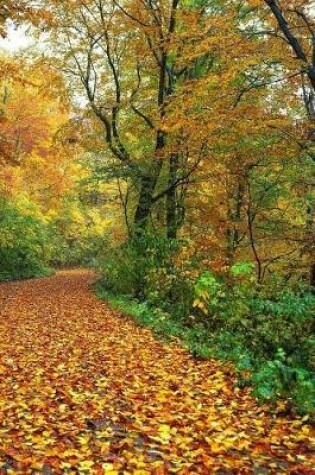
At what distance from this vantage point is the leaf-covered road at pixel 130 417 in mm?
3752

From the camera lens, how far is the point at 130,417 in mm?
4828

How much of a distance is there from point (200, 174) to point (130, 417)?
8.94 metres

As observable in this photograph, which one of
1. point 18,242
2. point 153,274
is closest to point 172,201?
point 153,274

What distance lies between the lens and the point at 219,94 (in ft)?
33.2

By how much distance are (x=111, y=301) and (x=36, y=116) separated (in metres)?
16.4

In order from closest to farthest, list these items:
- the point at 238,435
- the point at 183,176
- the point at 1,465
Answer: the point at 1,465
the point at 238,435
the point at 183,176

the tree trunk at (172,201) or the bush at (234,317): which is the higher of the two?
the tree trunk at (172,201)

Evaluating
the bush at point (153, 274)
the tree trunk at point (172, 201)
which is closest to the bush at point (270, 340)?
the bush at point (153, 274)

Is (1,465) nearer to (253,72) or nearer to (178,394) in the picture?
(178,394)

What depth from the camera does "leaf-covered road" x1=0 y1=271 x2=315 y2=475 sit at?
12.3ft

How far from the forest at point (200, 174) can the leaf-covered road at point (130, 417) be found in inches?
2.1

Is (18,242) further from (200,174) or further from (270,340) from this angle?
(270,340)

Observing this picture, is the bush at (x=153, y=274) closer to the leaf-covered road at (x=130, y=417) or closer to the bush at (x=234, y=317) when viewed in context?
the bush at (x=234, y=317)

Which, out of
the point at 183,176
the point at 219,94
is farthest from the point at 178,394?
the point at 183,176
